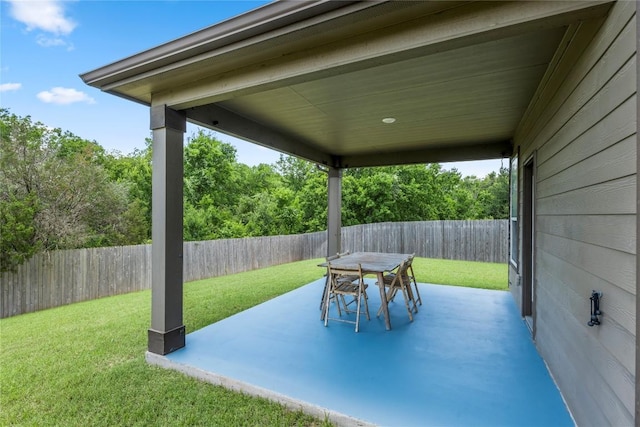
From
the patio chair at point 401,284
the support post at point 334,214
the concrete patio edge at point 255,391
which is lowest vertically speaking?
the concrete patio edge at point 255,391

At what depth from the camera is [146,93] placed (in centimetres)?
300

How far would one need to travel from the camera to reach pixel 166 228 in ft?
9.91

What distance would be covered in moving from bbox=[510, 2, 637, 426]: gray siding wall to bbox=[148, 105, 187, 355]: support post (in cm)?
323

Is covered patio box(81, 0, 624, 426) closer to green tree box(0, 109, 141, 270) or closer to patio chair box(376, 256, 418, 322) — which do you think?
patio chair box(376, 256, 418, 322)

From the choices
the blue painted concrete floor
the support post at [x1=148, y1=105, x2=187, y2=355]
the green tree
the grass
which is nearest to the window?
the blue painted concrete floor

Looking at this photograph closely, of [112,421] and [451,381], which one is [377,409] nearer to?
[451,381]

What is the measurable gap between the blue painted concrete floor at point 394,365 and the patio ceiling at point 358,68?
2.36 meters

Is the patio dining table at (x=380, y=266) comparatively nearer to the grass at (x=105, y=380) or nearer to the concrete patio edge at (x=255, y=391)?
the concrete patio edge at (x=255, y=391)

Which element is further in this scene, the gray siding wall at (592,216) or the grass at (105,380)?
the grass at (105,380)

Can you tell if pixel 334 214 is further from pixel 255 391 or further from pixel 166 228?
pixel 255 391

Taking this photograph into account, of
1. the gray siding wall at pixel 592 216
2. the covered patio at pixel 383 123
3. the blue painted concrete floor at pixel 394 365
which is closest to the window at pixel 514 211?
the covered patio at pixel 383 123

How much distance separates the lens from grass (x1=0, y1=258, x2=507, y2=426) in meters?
2.18

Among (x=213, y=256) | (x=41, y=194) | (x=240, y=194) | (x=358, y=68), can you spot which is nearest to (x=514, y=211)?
(x=358, y=68)

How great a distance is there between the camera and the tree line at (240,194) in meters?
9.20
